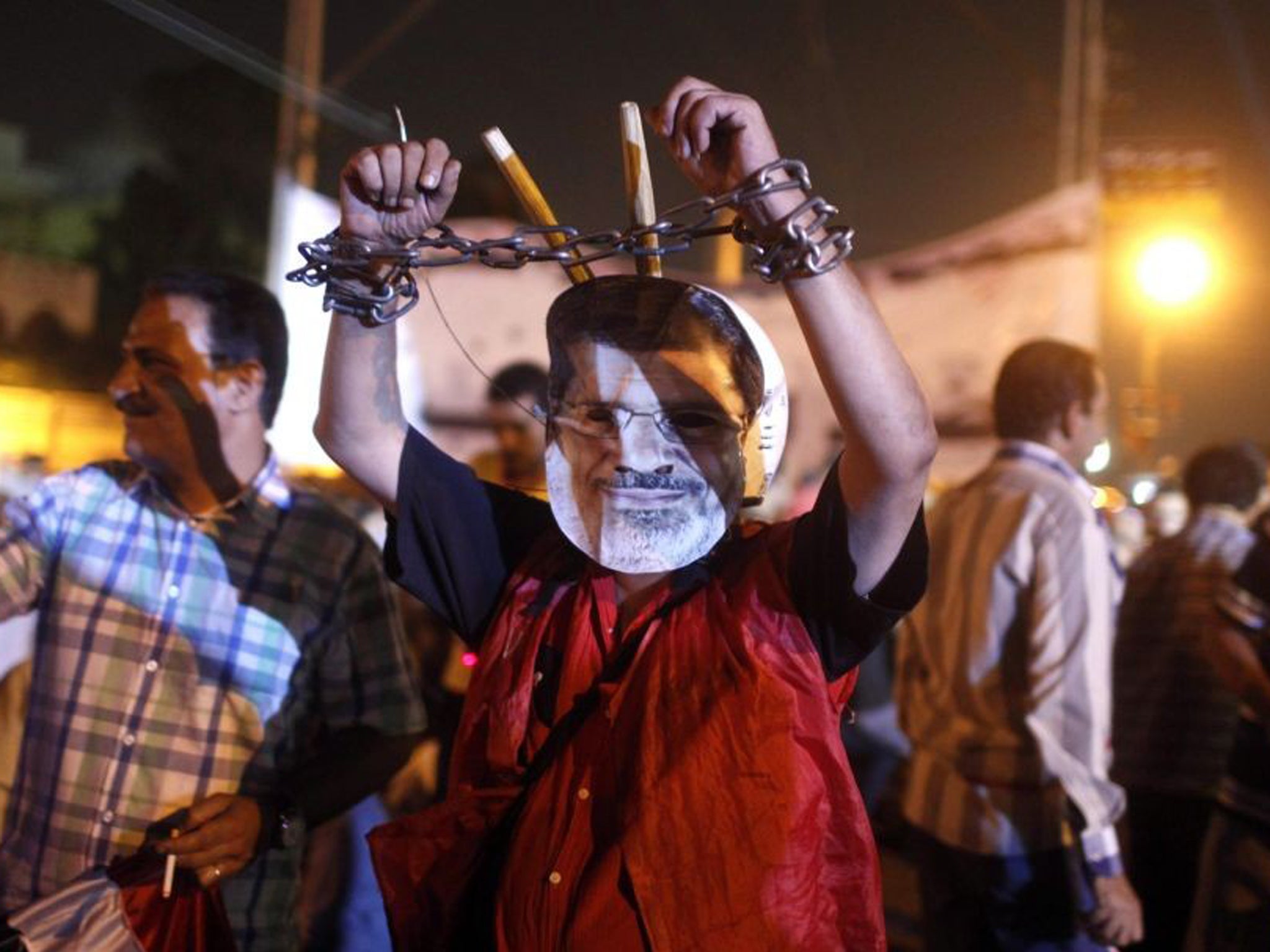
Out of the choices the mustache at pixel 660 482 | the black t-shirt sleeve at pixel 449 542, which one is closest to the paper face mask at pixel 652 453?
the mustache at pixel 660 482

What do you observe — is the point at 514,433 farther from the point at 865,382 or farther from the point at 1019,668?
the point at 865,382

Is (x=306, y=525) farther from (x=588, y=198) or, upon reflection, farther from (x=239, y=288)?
(x=588, y=198)

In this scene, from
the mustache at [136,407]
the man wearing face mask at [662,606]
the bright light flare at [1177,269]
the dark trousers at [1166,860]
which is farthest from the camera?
the bright light flare at [1177,269]

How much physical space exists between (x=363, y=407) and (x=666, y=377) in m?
0.43

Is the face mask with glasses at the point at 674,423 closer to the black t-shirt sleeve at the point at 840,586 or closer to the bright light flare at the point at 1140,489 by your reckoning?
the black t-shirt sleeve at the point at 840,586

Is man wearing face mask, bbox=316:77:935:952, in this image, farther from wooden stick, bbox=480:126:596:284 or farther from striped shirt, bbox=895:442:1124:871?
striped shirt, bbox=895:442:1124:871

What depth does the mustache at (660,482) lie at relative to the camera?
4.67 ft

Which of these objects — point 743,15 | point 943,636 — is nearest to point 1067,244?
point 943,636

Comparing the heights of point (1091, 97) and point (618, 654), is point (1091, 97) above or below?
above

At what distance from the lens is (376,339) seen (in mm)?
1509

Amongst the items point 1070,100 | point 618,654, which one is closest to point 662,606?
point 618,654

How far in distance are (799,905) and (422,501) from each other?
0.74m

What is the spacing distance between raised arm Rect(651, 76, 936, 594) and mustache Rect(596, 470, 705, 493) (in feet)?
0.67

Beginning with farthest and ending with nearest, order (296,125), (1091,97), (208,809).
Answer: (1091,97) → (296,125) → (208,809)
